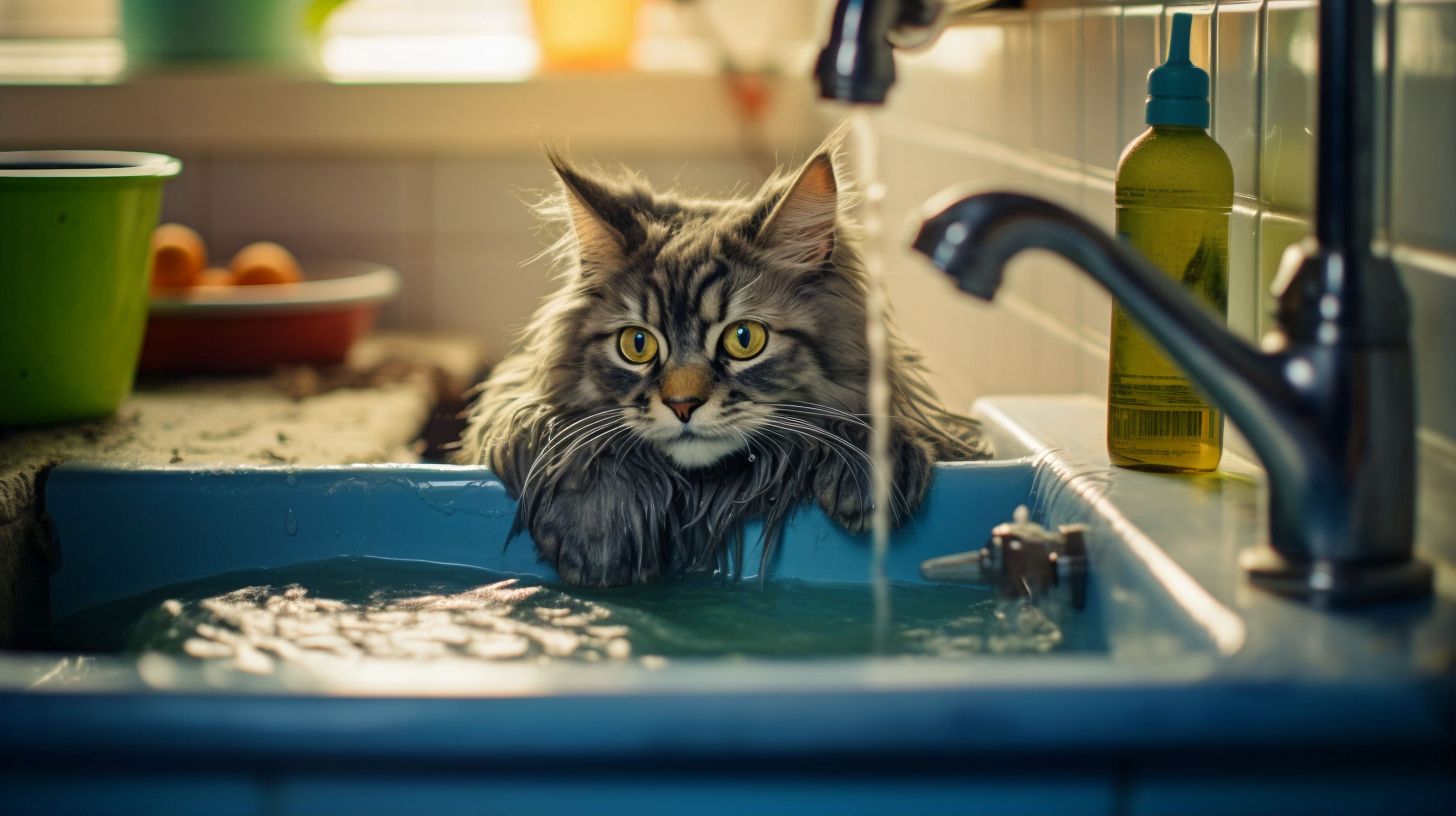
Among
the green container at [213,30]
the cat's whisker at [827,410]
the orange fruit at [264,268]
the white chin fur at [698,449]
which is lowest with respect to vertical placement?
the white chin fur at [698,449]

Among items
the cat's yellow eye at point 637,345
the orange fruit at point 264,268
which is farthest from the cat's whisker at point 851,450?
the orange fruit at point 264,268

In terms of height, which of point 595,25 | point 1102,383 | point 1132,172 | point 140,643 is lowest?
point 140,643

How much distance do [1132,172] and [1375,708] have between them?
1.57ft

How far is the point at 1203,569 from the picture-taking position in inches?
28.5

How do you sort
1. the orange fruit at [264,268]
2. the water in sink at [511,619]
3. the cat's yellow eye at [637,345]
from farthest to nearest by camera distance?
1. the orange fruit at [264,268]
2. the cat's yellow eye at [637,345]
3. the water in sink at [511,619]

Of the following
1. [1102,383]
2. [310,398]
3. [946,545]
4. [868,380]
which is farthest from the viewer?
[310,398]

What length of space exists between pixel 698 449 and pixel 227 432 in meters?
0.61

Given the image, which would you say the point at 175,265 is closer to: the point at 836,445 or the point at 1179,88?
the point at 836,445

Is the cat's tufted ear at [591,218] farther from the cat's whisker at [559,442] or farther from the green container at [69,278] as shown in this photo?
the green container at [69,278]

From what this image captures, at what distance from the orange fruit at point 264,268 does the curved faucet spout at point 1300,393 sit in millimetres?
1522

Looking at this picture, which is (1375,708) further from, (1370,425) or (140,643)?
(140,643)

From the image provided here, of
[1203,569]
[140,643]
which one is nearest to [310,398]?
[140,643]

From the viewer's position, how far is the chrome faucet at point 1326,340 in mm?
633

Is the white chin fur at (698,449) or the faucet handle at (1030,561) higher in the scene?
the white chin fur at (698,449)
